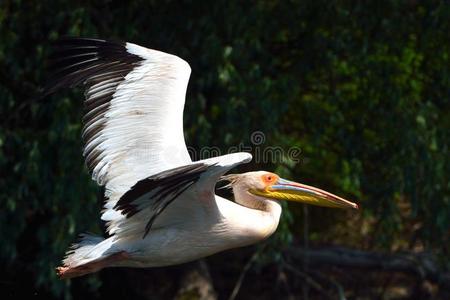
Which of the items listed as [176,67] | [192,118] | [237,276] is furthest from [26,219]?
[176,67]

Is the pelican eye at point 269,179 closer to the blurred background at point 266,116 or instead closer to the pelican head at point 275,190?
the pelican head at point 275,190

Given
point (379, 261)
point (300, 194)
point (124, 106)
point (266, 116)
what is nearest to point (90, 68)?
point (124, 106)

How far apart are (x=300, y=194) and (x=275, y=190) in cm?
18

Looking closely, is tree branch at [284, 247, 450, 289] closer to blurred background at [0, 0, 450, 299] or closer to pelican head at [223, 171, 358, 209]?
blurred background at [0, 0, 450, 299]

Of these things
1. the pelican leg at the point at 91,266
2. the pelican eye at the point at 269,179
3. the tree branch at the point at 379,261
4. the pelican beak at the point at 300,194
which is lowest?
the tree branch at the point at 379,261

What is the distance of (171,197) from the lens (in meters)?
6.05

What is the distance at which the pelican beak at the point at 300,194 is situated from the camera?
6.93 m

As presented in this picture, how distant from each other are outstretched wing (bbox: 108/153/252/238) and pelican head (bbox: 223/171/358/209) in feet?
1.96

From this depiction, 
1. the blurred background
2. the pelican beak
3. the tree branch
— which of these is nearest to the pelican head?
the pelican beak

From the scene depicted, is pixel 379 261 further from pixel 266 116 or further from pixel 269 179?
pixel 269 179

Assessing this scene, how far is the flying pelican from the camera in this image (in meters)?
6.39

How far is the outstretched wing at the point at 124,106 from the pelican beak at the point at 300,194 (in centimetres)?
71

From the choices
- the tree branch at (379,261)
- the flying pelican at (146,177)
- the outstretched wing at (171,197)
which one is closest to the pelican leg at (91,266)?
the flying pelican at (146,177)

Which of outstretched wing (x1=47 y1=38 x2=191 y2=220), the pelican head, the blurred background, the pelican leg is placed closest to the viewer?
the pelican leg
